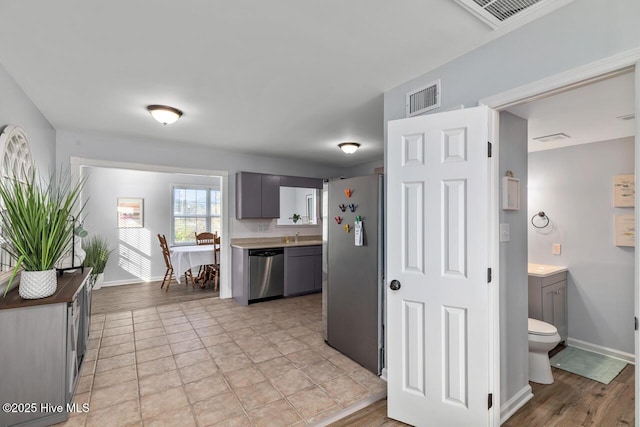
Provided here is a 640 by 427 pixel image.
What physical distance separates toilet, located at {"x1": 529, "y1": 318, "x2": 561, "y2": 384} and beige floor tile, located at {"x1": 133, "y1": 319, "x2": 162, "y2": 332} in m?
4.00

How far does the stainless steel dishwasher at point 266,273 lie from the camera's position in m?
4.79

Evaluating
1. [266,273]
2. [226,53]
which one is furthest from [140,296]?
[226,53]

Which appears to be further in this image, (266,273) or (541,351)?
(266,273)

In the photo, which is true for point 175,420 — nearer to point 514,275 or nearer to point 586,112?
point 514,275

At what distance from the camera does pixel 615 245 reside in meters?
3.25

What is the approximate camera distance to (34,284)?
6.48ft

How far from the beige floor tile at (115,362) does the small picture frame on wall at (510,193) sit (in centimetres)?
343

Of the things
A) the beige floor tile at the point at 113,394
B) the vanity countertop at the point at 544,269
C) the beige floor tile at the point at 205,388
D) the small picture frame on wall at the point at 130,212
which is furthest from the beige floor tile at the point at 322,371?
the small picture frame on wall at the point at 130,212

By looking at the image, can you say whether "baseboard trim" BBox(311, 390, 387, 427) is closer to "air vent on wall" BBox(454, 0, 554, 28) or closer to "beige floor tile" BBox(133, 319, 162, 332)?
"air vent on wall" BBox(454, 0, 554, 28)

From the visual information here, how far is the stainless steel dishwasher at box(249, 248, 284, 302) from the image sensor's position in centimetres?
479

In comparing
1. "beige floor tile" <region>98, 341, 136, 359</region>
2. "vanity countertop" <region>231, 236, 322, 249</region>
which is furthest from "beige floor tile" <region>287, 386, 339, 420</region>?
"vanity countertop" <region>231, 236, 322, 249</region>

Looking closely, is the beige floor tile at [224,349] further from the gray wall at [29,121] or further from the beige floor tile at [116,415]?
the gray wall at [29,121]

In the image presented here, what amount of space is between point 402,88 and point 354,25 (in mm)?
859

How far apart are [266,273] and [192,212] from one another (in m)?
3.14
